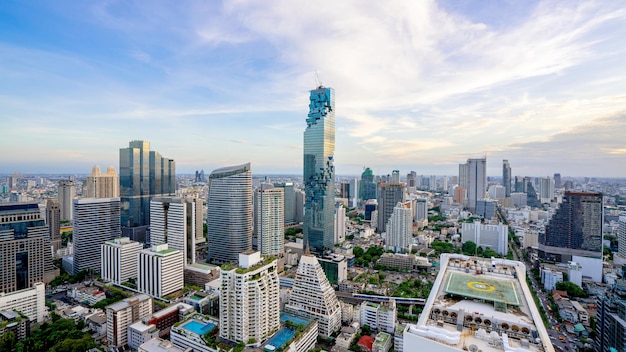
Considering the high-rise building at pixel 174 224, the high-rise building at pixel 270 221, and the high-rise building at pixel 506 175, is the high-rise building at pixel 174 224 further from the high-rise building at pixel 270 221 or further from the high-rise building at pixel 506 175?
the high-rise building at pixel 506 175

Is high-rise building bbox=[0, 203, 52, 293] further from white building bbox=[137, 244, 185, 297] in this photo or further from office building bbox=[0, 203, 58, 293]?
white building bbox=[137, 244, 185, 297]

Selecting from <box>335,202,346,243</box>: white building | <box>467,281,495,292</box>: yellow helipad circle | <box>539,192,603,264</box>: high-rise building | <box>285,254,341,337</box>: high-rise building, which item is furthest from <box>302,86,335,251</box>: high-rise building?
<box>467,281,495,292</box>: yellow helipad circle

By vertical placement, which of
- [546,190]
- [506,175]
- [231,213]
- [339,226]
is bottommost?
[339,226]

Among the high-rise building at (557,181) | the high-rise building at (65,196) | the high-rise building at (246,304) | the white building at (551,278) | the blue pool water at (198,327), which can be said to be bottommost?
the white building at (551,278)

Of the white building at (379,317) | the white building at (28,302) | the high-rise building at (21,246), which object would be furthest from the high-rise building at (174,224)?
the white building at (379,317)

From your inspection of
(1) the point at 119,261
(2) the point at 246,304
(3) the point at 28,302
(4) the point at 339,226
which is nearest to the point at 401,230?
(4) the point at 339,226

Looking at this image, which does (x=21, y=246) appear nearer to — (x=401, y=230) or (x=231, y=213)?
(x=231, y=213)

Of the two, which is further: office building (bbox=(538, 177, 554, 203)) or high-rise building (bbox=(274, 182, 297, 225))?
office building (bbox=(538, 177, 554, 203))
